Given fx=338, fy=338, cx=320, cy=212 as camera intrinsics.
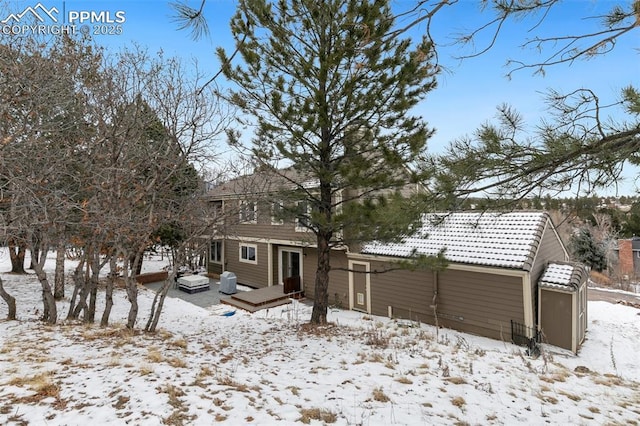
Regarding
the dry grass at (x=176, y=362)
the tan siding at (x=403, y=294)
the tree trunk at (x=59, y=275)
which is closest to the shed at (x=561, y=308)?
the tan siding at (x=403, y=294)

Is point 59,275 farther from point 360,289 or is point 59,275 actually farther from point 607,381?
point 607,381

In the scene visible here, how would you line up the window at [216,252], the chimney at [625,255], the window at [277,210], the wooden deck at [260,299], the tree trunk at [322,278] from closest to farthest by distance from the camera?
the window at [277,210], the tree trunk at [322,278], the wooden deck at [260,299], the window at [216,252], the chimney at [625,255]

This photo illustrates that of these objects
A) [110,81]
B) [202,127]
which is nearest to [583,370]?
[202,127]

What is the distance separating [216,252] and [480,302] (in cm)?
1375

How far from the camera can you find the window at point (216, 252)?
1842 centimetres

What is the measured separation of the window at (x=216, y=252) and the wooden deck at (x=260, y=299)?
5128 millimetres

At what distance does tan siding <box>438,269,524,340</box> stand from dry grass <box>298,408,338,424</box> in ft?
23.6

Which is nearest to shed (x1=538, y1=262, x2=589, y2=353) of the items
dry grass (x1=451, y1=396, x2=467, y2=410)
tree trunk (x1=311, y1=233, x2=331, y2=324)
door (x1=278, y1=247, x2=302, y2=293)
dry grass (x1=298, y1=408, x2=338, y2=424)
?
tree trunk (x1=311, y1=233, x2=331, y2=324)

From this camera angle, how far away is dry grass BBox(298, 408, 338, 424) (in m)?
3.35

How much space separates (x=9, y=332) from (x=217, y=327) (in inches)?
166

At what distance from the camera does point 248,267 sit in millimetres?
16688

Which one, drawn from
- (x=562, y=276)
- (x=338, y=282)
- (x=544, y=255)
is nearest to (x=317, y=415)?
(x=562, y=276)

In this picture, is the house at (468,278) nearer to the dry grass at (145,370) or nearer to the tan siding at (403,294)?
the tan siding at (403,294)

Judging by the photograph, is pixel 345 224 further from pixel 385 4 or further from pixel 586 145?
pixel 586 145
